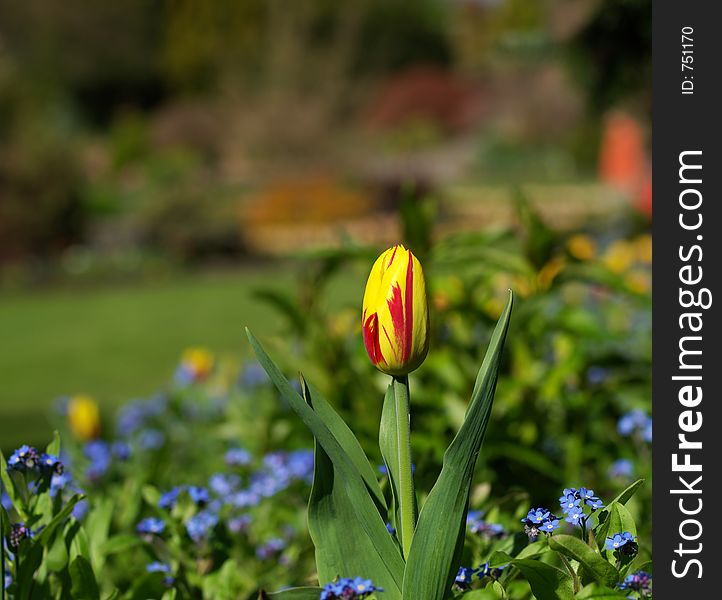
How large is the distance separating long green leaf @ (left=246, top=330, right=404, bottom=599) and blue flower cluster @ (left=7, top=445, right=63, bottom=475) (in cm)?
32

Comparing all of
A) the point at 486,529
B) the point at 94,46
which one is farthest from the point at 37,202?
the point at 94,46

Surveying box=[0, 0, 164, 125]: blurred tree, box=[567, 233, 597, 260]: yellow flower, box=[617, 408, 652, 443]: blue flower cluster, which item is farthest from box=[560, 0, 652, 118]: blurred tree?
box=[0, 0, 164, 125]: blurred tree

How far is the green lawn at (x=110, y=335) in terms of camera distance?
18.4 feet

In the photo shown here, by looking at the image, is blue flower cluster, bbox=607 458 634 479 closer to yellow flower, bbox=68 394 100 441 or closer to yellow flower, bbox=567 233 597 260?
yellow flower, bbox=567 233 597 260

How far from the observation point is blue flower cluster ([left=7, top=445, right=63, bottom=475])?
112cm

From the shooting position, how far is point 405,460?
0.97m

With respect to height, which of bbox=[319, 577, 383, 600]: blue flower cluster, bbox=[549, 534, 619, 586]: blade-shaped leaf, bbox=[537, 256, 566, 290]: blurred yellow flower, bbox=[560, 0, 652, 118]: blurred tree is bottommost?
bbox=[319, 577, 383, 600]: blue flower cluster

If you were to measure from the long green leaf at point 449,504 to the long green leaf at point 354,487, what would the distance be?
4 centimetres

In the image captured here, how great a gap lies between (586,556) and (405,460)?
0.61 ft

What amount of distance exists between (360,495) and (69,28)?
34956mm

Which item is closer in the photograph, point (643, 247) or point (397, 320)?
point (397, 320)

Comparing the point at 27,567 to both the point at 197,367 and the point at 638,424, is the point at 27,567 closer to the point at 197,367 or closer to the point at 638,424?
the point at 638,424

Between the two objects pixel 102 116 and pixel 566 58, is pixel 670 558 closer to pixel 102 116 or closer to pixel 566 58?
pixel 566 58

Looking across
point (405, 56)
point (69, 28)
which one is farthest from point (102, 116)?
point (405, 56)
